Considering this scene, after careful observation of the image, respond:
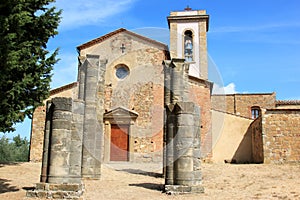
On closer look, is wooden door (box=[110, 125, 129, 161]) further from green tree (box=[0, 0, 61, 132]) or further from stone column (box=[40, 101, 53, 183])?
stone column (box=[40, 101, 53, 183])

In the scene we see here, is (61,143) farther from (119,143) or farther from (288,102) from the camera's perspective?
(288,102)

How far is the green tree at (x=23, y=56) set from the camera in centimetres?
816

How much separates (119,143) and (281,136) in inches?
371

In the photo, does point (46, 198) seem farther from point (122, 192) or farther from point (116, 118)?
point (116, 118)

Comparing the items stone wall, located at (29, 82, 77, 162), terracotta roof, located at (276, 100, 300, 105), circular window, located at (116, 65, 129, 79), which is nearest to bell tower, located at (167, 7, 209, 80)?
circular window, located at (116, 65, 129, 79)

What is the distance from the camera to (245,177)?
11766 mm

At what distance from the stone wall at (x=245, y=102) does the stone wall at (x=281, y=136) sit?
10604 millimetres

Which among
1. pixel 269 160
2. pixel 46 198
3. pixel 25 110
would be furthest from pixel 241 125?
pixel 46 198


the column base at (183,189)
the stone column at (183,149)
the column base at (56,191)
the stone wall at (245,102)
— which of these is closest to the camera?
the column base at (56,191)

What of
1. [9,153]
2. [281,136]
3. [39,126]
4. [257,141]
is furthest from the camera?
[9,153]

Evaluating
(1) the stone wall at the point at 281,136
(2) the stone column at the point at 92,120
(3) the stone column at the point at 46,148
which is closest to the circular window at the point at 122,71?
(2) the stone column at the point at 92,120

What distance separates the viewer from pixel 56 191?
7.91 meters

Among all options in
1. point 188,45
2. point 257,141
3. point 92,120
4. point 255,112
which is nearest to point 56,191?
point 92,120

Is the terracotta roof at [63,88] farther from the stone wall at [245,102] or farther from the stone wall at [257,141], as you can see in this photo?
the stone wall at [245,102]
